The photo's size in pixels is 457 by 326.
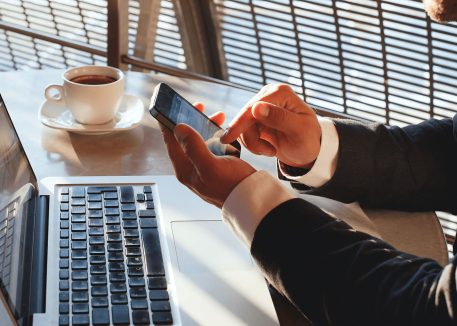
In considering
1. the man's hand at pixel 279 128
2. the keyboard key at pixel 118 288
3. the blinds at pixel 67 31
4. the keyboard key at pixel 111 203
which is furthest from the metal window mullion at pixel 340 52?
the keyboard key at pixel 118 288

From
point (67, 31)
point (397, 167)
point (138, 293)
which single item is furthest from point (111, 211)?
point (67, 31)

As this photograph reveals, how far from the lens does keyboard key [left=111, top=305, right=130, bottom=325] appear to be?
95 centimetres

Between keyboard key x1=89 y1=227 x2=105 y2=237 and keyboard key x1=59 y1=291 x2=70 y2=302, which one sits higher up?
keyboard key x1=59 y1=291 x2=70 y2=302

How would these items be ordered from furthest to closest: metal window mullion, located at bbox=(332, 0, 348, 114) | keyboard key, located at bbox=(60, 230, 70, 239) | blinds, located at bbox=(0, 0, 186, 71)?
blinds, located at bbox=(0, 0, 186, 71) < metal window mullion, located at bbox=(332, 0, 348, 114) < keyboard key, located at bbox=(60, 230, 70, 239)

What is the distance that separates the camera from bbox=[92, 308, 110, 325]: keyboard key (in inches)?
37.5

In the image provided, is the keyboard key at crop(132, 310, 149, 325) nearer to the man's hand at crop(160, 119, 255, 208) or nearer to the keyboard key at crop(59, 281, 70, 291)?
the keyboard key at crop(59, 281, 70, 291)

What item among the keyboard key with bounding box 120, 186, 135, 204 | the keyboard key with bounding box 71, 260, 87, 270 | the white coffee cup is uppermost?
the white coffee cup

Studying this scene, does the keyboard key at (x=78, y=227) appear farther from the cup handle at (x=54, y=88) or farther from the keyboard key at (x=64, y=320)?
the cup handle at (x=54, y=88)

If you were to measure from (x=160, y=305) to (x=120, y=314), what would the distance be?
0.06m

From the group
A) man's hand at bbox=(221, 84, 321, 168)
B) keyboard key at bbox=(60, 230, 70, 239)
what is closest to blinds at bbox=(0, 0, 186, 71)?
man's hand at bbox=(221, 84, 321, 168)

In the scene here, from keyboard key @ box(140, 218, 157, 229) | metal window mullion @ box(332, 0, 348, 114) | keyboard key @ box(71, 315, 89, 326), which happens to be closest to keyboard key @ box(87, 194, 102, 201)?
keyboard key @ box(140, 218, 157, 229)

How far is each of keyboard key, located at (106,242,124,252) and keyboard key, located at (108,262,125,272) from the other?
37 mm

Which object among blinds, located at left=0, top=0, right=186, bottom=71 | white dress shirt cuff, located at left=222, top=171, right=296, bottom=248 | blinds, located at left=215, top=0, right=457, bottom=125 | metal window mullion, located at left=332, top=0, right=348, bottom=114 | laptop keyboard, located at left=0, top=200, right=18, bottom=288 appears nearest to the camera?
laptop keyboard, located at left=0, top=200, right=18, bottom=288

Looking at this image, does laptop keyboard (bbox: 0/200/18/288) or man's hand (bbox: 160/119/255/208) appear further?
man's hand (bbox: 160/119/255/208)
